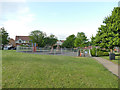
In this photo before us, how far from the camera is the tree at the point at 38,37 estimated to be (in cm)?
5741

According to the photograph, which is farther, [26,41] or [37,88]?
[26,41]

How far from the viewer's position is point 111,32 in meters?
23.7

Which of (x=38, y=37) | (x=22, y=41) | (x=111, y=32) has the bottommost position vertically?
(x=111, y=32)

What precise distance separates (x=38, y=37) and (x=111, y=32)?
42.0 m

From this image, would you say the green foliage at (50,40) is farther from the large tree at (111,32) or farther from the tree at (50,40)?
the large tree at (111,32)

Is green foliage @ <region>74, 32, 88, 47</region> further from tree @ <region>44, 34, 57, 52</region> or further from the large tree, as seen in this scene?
the large tree

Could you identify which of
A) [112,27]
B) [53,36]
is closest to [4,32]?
[53,36]

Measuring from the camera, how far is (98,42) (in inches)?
1082

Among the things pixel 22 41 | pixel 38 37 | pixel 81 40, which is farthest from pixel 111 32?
A: pixel 22 41

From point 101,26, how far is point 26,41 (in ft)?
206

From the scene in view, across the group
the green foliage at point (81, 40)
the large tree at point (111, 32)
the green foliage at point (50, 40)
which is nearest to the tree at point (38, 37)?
the green foliage at point (50, 40)

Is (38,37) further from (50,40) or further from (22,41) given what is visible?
(22,41)

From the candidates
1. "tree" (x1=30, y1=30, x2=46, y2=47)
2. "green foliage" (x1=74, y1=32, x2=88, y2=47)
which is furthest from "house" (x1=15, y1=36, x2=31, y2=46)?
"green foliage" (x1=74, y1=32, x2=88, y2=47)

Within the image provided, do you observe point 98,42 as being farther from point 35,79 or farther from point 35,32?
point 35,32
